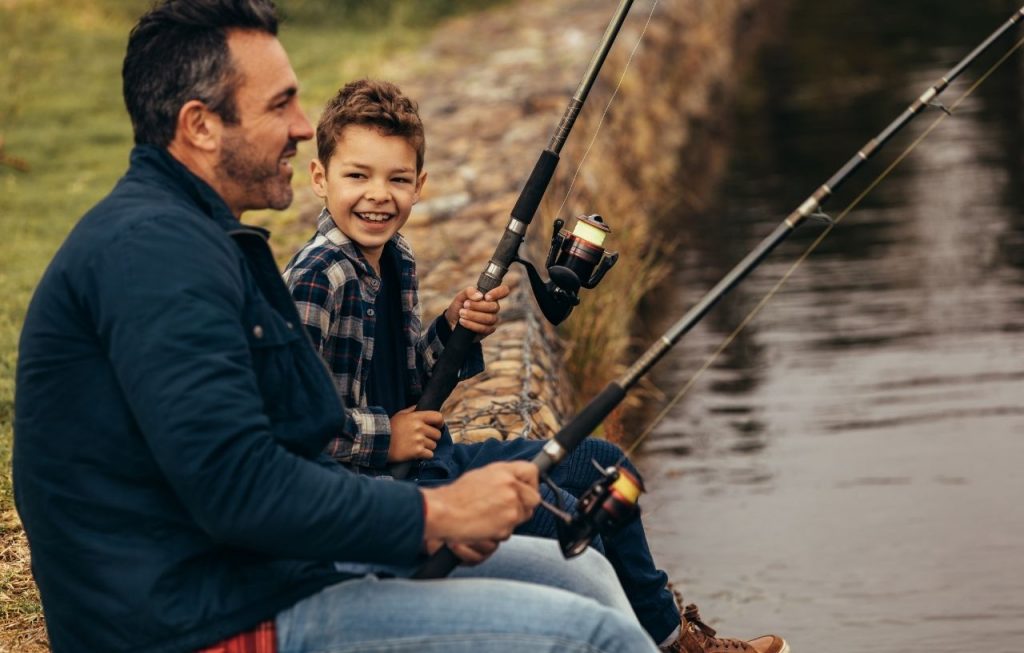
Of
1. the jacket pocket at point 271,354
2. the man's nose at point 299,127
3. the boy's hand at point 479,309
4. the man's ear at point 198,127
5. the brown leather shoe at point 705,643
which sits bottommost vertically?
the brown leather shoe at point 705,643

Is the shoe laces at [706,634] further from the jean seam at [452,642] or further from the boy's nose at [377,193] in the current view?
the jean seam at [452,642]

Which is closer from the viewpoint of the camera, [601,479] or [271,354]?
[271,354]

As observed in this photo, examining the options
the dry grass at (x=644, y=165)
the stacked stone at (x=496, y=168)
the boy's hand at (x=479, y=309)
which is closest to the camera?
the boy's hand at (x=479, y=309)

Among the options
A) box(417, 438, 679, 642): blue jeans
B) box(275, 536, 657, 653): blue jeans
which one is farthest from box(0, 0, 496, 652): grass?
box(275, 536, 657, 653): blue jeans

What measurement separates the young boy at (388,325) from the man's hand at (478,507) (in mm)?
849

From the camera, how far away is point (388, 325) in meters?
3.74

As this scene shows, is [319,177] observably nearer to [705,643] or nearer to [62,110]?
[705,643]

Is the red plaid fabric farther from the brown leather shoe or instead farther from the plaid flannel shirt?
the brown leather shoe

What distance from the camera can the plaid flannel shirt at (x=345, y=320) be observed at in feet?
11.2

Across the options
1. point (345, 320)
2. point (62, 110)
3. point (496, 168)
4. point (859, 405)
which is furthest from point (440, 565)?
point (62, 110)

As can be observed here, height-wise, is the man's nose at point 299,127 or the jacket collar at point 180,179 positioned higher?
the man's nose at point 299,127

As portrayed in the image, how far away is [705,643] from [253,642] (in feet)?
4.97

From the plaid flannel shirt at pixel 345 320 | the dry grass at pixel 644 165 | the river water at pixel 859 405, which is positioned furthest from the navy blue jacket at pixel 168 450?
the dry grass at pixel 644 165

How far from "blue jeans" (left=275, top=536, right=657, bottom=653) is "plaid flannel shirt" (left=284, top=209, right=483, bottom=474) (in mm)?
865
